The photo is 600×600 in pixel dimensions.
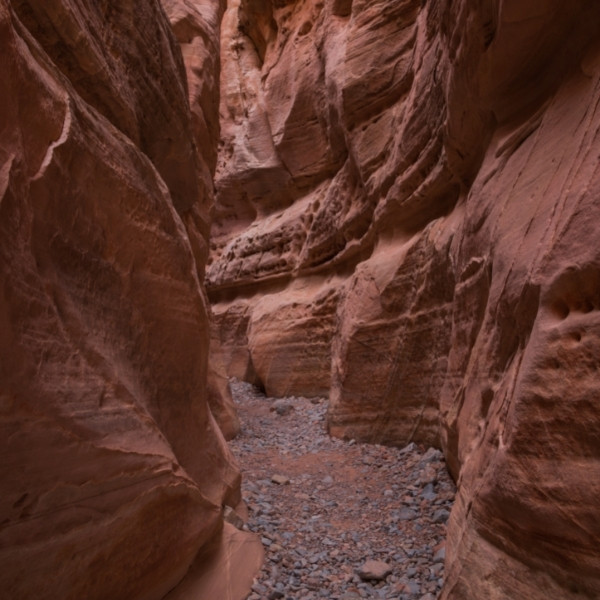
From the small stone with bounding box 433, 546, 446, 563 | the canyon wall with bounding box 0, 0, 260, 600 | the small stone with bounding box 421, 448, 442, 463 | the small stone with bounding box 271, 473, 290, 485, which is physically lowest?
the small stone with bounding box 271, 473, 290, 485

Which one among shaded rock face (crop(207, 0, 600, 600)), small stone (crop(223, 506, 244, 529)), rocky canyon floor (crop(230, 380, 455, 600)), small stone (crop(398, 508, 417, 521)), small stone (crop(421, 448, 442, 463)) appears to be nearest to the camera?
shaded rock face (crop(207, 0, 600, 600))

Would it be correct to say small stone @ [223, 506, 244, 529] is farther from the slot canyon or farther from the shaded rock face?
the shaded rock face

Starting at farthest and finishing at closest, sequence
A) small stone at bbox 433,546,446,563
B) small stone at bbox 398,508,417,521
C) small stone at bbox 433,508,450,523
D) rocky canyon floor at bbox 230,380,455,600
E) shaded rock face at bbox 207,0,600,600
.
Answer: small stone at bbox 398,508,417,521 < small stone at bbox 433,508,450,523 < small stone at bbox 433,546,446,563 < rocky canyon floor at bbox 230,380,455,600 < shaded rock face at bbox 207,0,600,600

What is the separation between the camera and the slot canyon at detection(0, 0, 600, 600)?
1.61 m

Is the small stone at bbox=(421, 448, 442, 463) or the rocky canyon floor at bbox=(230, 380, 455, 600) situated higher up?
the small stone at bbox=(421, 448, 442, 463)

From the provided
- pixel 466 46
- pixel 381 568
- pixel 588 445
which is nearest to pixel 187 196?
pixel 466 46

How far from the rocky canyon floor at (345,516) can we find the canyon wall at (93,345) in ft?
1.30

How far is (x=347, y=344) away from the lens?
19.9 ft

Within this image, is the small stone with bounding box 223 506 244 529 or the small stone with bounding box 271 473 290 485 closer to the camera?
the small stone with bounding box 223 506 244 529

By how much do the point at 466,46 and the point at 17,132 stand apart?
300 centimetres

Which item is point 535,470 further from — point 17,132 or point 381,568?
point 17,132

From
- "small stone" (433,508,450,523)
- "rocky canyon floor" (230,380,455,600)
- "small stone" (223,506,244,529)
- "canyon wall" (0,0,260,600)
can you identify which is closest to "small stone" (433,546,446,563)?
"rocky canyon floor" (230,380,455,600)

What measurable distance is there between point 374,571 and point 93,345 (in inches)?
85.7

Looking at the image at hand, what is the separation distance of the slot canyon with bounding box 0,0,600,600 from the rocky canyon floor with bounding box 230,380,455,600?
0.03 metres
